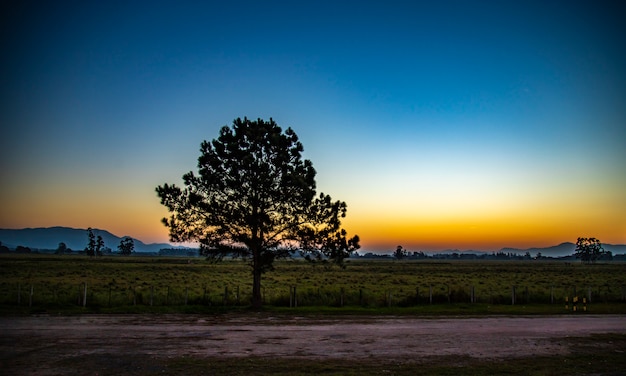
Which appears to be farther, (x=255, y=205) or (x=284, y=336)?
(x=255, y=205)

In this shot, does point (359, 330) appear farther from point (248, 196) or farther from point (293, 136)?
point (293, 136)

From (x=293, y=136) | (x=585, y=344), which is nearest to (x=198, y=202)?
(x=293, y=136)

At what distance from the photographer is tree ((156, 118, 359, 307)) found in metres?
27.5

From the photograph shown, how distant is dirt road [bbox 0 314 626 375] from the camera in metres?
15.1

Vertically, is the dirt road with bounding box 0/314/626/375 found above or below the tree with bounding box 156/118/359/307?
below

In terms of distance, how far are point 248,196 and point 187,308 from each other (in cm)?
764

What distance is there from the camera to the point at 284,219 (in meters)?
28.1

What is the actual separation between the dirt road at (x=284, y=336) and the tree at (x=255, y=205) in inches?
195

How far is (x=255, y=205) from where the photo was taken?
27703mm

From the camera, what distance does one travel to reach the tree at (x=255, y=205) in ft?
90.2

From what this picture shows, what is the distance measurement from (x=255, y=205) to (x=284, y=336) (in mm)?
10931

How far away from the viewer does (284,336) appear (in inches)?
720

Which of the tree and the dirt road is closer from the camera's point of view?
the dirt road

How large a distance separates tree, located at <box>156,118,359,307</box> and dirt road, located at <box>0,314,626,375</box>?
4.97 meters
